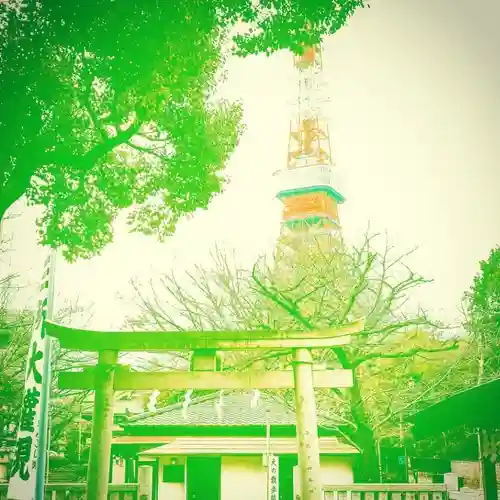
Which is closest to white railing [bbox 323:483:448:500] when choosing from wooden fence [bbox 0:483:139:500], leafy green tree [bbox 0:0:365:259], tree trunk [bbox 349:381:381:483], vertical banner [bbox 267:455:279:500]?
vertical banner [bbox 267:455:279:500]

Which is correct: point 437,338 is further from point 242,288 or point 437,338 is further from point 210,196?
point 210,196

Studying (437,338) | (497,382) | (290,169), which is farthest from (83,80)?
(290,169)

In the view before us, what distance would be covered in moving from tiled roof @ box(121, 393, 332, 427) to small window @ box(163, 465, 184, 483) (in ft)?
2.79

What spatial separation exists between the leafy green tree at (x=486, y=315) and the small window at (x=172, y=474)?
675 cm

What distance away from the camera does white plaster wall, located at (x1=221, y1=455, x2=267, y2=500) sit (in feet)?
32.3

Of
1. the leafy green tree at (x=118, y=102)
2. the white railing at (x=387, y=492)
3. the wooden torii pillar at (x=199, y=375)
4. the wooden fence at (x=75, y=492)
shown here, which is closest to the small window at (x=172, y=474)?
the wooden fence at (x=75, y=492)

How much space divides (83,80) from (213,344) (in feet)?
10.5

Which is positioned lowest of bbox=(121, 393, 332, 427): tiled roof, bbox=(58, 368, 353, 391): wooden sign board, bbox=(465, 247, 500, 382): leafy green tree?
bbox=(121, 393, 332, 427): tiled roof

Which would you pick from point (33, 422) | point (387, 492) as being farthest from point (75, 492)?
point (387, 492)

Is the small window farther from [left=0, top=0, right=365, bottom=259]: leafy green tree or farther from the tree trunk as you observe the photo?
[left=0, top=0, right=365, bottom=259]: leafy green tree

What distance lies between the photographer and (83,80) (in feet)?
18.2

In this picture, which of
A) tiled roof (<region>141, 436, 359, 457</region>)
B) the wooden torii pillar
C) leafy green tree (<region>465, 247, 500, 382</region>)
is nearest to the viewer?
the wooden torii pillar

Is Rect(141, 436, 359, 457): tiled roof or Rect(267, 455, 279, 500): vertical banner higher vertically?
Rect(141, 436, 359, 457): tiled roof

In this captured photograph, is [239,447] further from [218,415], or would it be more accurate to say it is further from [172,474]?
[172,474]
